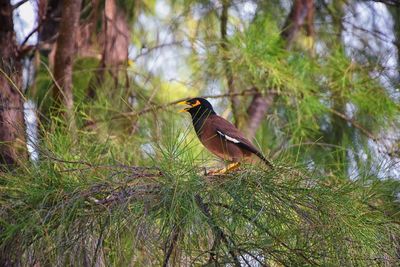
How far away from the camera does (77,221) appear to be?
2.10 m

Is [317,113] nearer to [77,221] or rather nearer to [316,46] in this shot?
[316,46]

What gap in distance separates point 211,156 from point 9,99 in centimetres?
82

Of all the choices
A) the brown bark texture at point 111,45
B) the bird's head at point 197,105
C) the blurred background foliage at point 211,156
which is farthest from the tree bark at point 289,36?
the brown bark texture at point 111,45

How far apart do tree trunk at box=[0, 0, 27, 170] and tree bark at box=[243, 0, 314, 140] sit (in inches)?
61.1

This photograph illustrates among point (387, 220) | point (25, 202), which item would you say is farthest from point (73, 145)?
point (387, 220)

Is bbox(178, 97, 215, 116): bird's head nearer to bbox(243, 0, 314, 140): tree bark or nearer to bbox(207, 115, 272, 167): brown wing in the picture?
bbox(207, 115, 272, 167): brown wing

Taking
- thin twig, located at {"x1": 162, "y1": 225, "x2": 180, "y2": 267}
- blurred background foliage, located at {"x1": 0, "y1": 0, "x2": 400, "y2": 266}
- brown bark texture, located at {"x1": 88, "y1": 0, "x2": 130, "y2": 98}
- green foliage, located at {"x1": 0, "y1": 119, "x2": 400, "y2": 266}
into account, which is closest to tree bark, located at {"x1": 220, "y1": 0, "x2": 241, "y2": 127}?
blurred background foliage, located at {"x1": 0, "y1": 0, "x2": 400, "y2": 266}

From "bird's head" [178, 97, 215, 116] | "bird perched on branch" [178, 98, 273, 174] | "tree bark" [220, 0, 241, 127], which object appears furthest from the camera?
"tree bark" [220, 0, 241, 127]

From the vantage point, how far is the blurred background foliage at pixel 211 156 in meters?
2.08

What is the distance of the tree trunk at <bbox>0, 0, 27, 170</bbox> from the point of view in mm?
2588

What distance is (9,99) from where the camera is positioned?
285cm

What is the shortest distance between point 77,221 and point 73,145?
1.99ft

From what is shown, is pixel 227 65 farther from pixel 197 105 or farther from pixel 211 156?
pixel 211 156

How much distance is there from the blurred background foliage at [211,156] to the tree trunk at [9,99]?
8 cm
